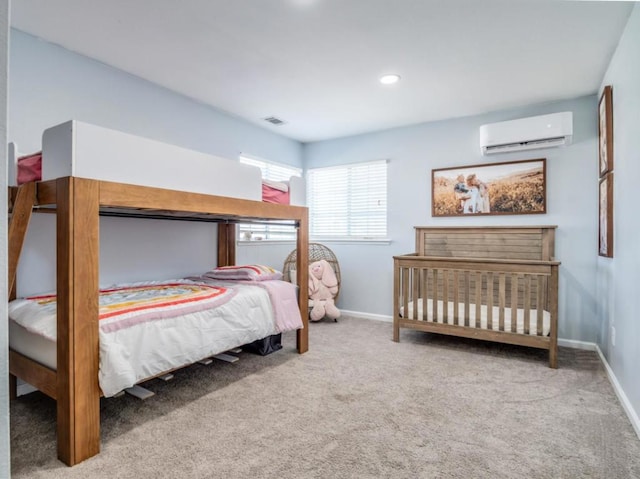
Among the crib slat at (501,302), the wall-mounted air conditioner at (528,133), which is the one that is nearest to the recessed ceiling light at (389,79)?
the wall-mounted air conditioner at (528,133)

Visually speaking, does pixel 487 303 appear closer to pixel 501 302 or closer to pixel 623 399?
pixel 501 302

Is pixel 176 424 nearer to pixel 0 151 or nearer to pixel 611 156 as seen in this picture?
pixel 0 151

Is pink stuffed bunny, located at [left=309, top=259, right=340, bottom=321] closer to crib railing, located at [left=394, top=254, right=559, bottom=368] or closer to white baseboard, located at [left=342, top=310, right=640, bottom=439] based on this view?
white baseboard, located at [left=342, top=310, right=640, bottom=439]

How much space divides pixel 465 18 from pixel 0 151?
223 cm

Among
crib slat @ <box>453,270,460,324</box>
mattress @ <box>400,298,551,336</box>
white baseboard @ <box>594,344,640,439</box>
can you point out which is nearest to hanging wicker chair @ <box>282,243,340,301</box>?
mattress @ <box>400,298,551,336</box>

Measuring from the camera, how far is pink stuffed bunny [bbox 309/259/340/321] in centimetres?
396

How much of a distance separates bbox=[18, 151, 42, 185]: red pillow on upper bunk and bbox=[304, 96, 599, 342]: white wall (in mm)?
3169

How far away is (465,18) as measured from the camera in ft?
6.50

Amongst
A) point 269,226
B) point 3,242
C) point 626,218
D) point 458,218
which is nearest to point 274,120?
A: point 269,226

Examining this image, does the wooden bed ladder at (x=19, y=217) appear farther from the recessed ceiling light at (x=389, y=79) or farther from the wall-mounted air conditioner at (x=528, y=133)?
the wall-mounted air conditioner at (x=528, y=133)

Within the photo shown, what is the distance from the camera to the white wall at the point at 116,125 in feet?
7.28

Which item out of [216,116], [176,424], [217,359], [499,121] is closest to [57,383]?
[176,424]

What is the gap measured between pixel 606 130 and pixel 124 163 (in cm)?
315

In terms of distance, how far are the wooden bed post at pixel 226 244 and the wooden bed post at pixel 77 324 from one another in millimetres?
1949
